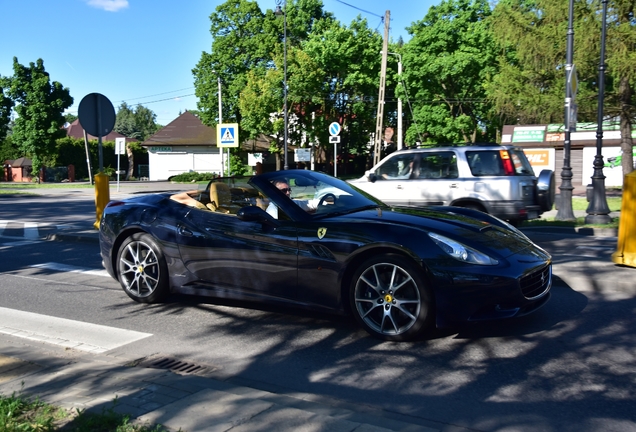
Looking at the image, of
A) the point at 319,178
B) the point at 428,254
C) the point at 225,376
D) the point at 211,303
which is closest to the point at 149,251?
the point at 211,303

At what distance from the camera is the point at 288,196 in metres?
5.86

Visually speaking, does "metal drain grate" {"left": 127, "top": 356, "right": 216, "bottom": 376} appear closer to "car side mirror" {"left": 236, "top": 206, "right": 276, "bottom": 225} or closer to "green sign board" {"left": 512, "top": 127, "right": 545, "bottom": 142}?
"car side mirror" {"left": 236, "top": 206, "right": 276, "bottom": 225}

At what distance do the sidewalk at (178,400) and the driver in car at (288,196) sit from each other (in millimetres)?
1855

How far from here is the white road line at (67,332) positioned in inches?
205

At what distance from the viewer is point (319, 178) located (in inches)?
253

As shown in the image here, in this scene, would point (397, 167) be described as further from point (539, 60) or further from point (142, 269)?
point (539, 60)

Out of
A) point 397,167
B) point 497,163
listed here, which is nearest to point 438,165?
point 397,167

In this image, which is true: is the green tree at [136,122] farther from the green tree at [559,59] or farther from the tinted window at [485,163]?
the tinted window at [485,163]

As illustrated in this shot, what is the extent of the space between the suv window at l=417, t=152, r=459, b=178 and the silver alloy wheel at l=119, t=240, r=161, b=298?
22.6ft

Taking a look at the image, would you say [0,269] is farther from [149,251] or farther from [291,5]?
[291,5]

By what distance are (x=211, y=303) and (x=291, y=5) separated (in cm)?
4982

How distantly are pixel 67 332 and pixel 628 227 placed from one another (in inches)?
248

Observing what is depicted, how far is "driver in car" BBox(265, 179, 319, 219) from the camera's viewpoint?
5727 millimetres

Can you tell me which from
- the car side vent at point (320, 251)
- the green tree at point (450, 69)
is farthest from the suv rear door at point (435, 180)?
the green tree at point (450, 69)
